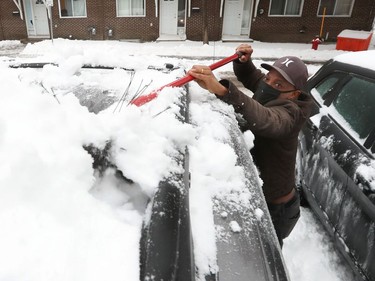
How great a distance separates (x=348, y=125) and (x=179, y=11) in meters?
15.6

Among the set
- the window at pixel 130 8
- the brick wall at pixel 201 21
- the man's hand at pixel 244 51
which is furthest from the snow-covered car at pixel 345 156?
the window at pixel 130 8

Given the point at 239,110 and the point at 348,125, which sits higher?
the point at 239,110

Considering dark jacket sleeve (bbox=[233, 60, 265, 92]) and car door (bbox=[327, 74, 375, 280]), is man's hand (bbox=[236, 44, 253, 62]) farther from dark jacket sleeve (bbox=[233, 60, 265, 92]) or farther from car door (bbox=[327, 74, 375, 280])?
car door (bbox=[327, 74, 375, 280])

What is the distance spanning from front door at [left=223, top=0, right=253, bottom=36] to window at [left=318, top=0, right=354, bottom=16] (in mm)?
3600

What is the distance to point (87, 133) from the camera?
124 centimetres

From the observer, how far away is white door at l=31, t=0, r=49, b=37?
17.6 m

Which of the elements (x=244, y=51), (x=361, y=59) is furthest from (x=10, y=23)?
(x=361, y=59)

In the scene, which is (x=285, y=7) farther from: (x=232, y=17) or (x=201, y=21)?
(x=201, y=21)

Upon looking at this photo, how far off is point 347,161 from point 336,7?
16651 mm

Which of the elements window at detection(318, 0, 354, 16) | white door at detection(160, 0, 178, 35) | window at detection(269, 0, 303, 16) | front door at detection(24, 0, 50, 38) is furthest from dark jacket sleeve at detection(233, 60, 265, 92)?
front door at detection(24, 0, 50, 38)

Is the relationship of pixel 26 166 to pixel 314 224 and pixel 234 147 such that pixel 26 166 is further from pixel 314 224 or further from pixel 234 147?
pixel 314 224

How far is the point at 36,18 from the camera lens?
1786 centimetres

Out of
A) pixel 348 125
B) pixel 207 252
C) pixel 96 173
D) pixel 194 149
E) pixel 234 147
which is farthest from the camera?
pixel 348 125

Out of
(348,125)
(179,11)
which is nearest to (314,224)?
(348,125)
